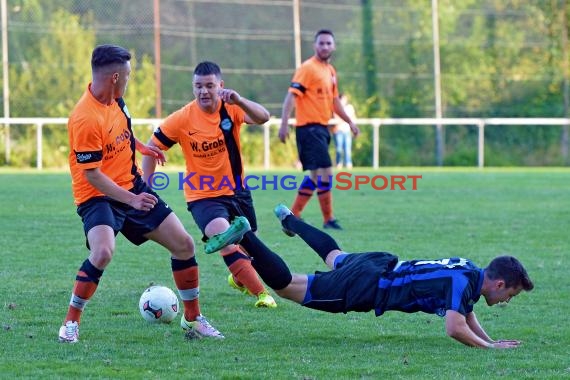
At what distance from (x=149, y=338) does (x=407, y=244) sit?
5138 mm

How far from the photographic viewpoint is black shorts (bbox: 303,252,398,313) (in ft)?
20.8

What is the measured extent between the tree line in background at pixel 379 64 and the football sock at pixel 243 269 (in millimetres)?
20647

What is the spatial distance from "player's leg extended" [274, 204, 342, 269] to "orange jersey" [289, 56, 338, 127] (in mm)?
5722

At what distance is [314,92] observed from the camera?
13023 millimetres

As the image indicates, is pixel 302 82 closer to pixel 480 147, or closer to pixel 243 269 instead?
pixel 243 269

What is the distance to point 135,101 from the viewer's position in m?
28.5

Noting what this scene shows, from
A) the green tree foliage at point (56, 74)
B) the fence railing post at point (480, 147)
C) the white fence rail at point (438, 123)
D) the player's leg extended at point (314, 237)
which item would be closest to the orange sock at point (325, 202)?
the player's leg extended at point (314, 237)

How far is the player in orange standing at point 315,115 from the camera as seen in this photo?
42.2ft

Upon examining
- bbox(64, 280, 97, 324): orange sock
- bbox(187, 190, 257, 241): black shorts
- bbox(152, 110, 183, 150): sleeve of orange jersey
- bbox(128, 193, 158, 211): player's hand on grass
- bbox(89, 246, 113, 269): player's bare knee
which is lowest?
bbox(64, 280, 97, 324): orange sock

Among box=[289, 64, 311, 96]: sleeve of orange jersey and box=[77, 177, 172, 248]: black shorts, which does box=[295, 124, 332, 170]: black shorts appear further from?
box=[77, 177, 172, 248]: black shorts

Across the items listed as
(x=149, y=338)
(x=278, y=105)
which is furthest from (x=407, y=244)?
(x=278, y=105)

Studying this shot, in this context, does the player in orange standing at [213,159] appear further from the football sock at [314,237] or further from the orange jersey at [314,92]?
the orange jersey at [314,92]

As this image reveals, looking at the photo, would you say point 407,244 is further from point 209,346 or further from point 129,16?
point 129,16

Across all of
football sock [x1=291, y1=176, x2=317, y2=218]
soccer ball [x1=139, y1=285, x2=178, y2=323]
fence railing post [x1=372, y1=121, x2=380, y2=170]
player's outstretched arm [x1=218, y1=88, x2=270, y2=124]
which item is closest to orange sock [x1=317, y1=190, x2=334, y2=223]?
football sock [x1=291, y1=176, x2=317, y2=218]
